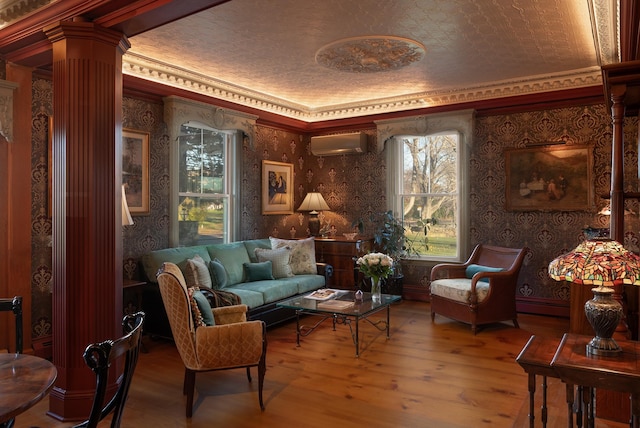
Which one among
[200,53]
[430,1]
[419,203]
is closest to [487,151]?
[419,203]

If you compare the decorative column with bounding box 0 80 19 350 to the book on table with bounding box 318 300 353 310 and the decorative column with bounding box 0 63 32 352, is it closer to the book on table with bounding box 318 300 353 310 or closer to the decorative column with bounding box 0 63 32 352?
the decorative column with bounding box 0 63 32 352

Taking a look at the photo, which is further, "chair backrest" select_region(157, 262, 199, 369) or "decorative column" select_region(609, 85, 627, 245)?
"decorative column" select_region(609, 85, 627, 245)

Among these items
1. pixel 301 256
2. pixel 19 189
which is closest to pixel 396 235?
pixel 301 256

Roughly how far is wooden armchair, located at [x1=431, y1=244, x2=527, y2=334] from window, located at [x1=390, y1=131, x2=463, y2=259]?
34.9 inches

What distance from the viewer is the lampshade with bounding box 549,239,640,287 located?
2236mm

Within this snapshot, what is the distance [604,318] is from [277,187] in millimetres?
5302

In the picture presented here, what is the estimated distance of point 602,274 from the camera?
7.39 feet

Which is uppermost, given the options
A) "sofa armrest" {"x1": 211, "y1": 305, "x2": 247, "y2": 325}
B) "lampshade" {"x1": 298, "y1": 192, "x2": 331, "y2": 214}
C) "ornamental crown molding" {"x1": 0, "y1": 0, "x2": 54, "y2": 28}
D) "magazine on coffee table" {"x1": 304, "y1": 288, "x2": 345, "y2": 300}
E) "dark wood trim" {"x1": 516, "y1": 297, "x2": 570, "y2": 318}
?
"ornamental crown molding" {"x1": 0, "y1": 0, "x2": 54, "y2": 28}

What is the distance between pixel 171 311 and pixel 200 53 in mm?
2807

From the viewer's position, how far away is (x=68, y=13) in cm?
301

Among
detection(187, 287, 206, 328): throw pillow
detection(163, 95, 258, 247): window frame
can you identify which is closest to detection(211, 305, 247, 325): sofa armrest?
detection(187, 287, 206, 328): throw pillow

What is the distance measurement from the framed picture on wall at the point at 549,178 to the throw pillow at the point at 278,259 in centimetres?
306

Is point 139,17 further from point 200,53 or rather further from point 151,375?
point 151,375

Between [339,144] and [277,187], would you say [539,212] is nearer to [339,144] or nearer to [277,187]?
[339,144]
